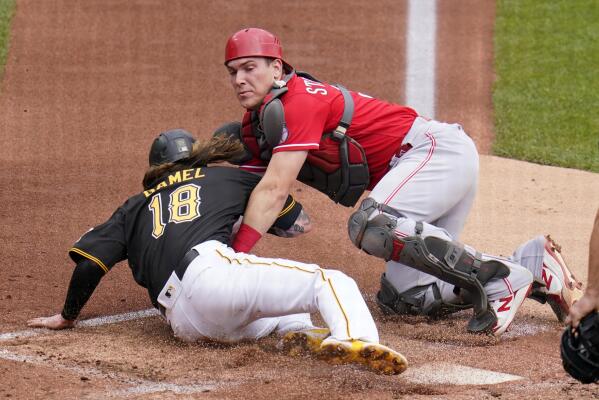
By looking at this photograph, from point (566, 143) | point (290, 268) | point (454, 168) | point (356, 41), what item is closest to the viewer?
point (290, 268)

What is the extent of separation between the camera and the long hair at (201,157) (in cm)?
512

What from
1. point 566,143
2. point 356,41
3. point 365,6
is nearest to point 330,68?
point 356,41

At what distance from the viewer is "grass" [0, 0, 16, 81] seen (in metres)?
9.96

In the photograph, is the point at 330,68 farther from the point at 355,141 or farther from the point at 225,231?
the point at 225,231

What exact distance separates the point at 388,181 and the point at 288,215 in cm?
53

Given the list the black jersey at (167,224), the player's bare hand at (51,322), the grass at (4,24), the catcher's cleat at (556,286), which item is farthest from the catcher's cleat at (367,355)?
the grass at (4,24)

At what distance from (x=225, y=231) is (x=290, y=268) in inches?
23.6

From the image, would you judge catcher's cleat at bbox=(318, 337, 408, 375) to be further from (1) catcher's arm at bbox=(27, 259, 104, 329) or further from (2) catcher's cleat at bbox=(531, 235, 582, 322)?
(2) catcher's cleat at bbox=(531, 235, 582, 322)

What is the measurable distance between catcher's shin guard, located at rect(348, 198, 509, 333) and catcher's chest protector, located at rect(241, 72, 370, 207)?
308 millimetres

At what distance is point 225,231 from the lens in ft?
16.0

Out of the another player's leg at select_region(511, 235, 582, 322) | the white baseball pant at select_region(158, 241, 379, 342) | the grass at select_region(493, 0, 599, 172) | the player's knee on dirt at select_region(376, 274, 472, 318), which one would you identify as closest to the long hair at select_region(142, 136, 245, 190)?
the white baseball pant at select_region(158, 241, 379, 342)

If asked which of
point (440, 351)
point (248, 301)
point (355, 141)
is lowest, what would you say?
point (440, 351)

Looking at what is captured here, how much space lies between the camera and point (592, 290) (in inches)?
141

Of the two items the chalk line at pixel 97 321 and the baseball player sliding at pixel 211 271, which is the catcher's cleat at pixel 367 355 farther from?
the chalk line at pixel 97 321
